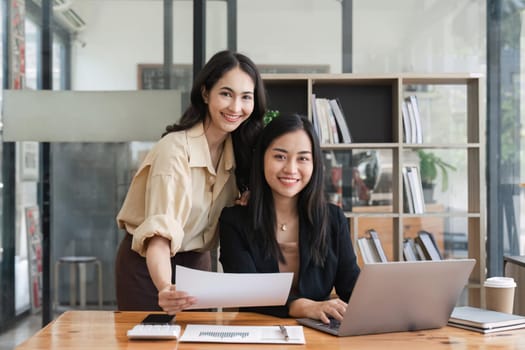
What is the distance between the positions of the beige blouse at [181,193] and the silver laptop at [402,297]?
560mm

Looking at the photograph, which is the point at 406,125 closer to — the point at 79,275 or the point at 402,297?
the point at 79,275

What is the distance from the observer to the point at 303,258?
2188mm

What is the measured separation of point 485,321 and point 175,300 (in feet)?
2.62

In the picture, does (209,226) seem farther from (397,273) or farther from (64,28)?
(64,28)

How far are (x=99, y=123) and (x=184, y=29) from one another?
29.2 inches

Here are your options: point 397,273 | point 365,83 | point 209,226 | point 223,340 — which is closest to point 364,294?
point 397,273

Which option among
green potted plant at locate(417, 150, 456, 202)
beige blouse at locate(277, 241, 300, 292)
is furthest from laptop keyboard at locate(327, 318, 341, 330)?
green potted plant at locate(417, 150, 456, 202)

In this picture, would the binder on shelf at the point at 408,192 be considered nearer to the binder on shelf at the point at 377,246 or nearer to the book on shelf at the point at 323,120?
the binder on shelf at the point at 377,246

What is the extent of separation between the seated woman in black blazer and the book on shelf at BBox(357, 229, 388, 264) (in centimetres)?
172

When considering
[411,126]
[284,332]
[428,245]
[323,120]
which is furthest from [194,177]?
[428,245]

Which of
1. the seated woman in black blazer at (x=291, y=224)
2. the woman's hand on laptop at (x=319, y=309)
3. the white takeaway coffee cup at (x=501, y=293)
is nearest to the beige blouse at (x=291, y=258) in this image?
the seated woman in black blazer at (x=291, y=224)

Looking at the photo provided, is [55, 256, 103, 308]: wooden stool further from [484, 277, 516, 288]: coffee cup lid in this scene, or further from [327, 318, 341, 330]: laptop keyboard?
[484, 277, 516, 288]: coffee cup lid

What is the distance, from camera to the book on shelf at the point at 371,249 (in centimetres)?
401

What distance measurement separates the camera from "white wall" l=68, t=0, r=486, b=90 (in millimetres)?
4270
